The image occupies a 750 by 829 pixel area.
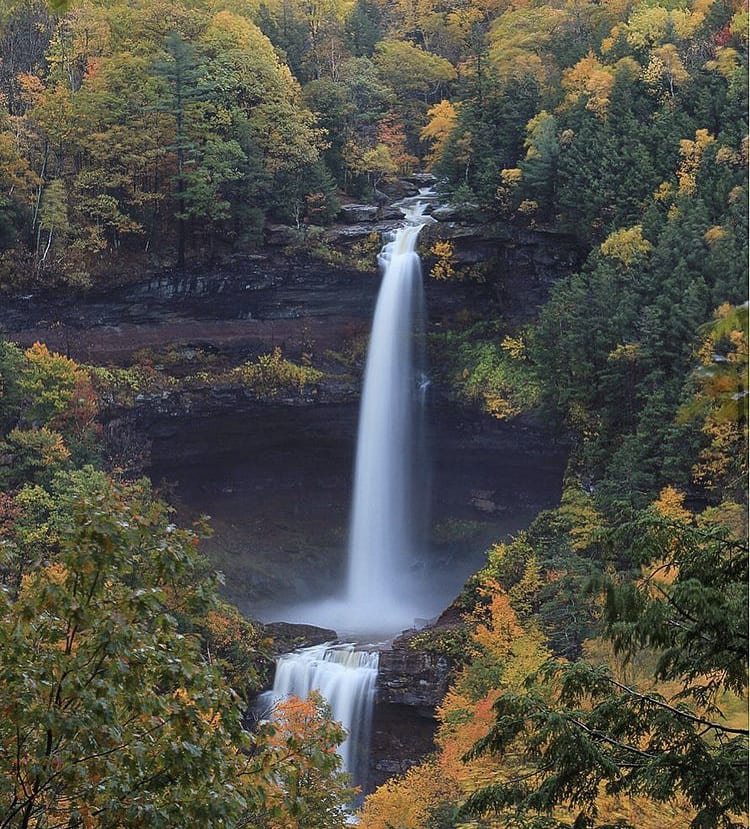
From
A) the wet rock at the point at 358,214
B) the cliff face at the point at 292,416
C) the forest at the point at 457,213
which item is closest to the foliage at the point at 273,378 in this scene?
the forest at the point at 457,213

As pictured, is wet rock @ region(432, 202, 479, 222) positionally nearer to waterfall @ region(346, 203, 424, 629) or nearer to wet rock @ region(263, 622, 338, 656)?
waterfall @ region(346, 203, 424, 629)

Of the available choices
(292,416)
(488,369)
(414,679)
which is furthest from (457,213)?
(414,679)

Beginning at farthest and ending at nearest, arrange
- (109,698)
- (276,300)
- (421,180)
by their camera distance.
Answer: (421,180), (276,300), (109,698)

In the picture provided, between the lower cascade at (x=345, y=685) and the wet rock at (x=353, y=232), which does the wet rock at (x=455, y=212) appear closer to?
the wet rock at (x=353, y=232)

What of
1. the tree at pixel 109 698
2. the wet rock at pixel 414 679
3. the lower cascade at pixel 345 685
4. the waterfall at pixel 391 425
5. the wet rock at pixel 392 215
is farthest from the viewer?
the wet rock at pixel 392 215

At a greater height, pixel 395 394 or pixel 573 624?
pixel 395 394

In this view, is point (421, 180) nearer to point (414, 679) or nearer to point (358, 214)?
point (358, 214)

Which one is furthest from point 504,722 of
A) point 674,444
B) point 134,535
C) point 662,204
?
point 662,204

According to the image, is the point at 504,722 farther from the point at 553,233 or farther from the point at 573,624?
the point at 553,233

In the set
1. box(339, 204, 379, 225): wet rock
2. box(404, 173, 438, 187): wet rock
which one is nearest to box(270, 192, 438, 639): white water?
box(339, 204, 379, 225): wet rock
